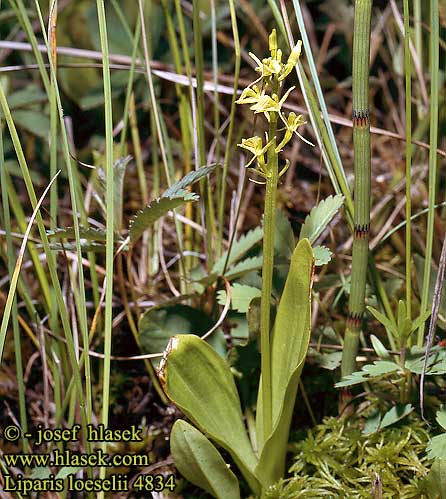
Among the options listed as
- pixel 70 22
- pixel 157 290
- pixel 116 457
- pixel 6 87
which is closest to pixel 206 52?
pixel 70 22

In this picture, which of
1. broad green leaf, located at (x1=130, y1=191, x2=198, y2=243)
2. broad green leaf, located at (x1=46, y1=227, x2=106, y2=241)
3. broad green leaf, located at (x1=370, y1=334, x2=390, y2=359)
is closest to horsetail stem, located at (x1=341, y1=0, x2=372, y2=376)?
broad green leaf, located at (x1=370, y1=334, x2=390, y2=359)

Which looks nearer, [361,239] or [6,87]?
[361,239]

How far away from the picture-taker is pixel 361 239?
3.16 feet

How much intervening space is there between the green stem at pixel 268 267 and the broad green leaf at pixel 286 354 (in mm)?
21

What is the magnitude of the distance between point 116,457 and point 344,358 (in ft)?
1.44

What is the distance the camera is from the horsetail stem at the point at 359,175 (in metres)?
0.87

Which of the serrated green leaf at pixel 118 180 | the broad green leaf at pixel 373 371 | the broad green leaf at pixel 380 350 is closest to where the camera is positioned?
the broad green leaf at pixel 373 371

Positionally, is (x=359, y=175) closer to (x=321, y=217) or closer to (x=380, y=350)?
(x=321, y=217)

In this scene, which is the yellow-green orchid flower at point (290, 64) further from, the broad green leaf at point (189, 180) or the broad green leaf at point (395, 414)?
the broad green leaf at point (395, 414)

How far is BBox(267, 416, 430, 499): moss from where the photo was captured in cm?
98

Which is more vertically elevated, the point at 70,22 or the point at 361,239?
the point at 70,22

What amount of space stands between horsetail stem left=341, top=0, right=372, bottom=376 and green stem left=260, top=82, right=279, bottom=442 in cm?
16

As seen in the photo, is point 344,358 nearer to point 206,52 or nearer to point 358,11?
point 358,11

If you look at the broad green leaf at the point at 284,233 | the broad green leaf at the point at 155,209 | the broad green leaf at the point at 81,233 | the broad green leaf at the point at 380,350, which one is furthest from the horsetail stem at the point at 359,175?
the broad green leaf at the point at 81,233
